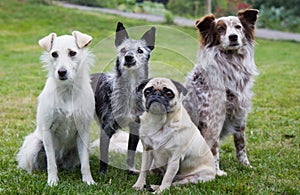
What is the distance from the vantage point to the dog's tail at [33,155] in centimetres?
462

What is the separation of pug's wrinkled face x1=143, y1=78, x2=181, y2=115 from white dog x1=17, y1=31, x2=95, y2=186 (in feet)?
2.23

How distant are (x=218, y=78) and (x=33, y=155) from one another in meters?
2.15

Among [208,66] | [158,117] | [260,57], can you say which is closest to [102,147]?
[158,117]

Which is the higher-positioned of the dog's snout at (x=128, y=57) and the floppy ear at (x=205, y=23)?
the floppy ear at (x=205, y=23)

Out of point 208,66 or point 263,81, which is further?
point 263,81

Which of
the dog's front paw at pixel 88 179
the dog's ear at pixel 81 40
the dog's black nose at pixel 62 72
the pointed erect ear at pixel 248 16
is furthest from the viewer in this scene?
the pointed erect ear at pixel 248 16

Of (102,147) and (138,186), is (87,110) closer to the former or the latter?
(102,147)

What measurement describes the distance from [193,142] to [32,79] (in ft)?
25.2

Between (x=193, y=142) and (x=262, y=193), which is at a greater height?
(x=193, y=142)

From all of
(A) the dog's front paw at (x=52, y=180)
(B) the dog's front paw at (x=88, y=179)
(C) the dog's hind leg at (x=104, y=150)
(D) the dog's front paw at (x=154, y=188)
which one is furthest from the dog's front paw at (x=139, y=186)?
(A) the dog's front paw at (x=52, y=180)

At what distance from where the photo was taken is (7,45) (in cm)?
1755

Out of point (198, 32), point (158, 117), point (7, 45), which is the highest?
point (198, 32)

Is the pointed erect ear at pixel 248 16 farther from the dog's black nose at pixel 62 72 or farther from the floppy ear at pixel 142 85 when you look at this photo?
the dog's black nose at pixel 62 72

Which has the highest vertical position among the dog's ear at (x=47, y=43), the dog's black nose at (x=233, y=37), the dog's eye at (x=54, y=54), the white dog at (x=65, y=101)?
the dog's black nose at (x=233, y=37)
